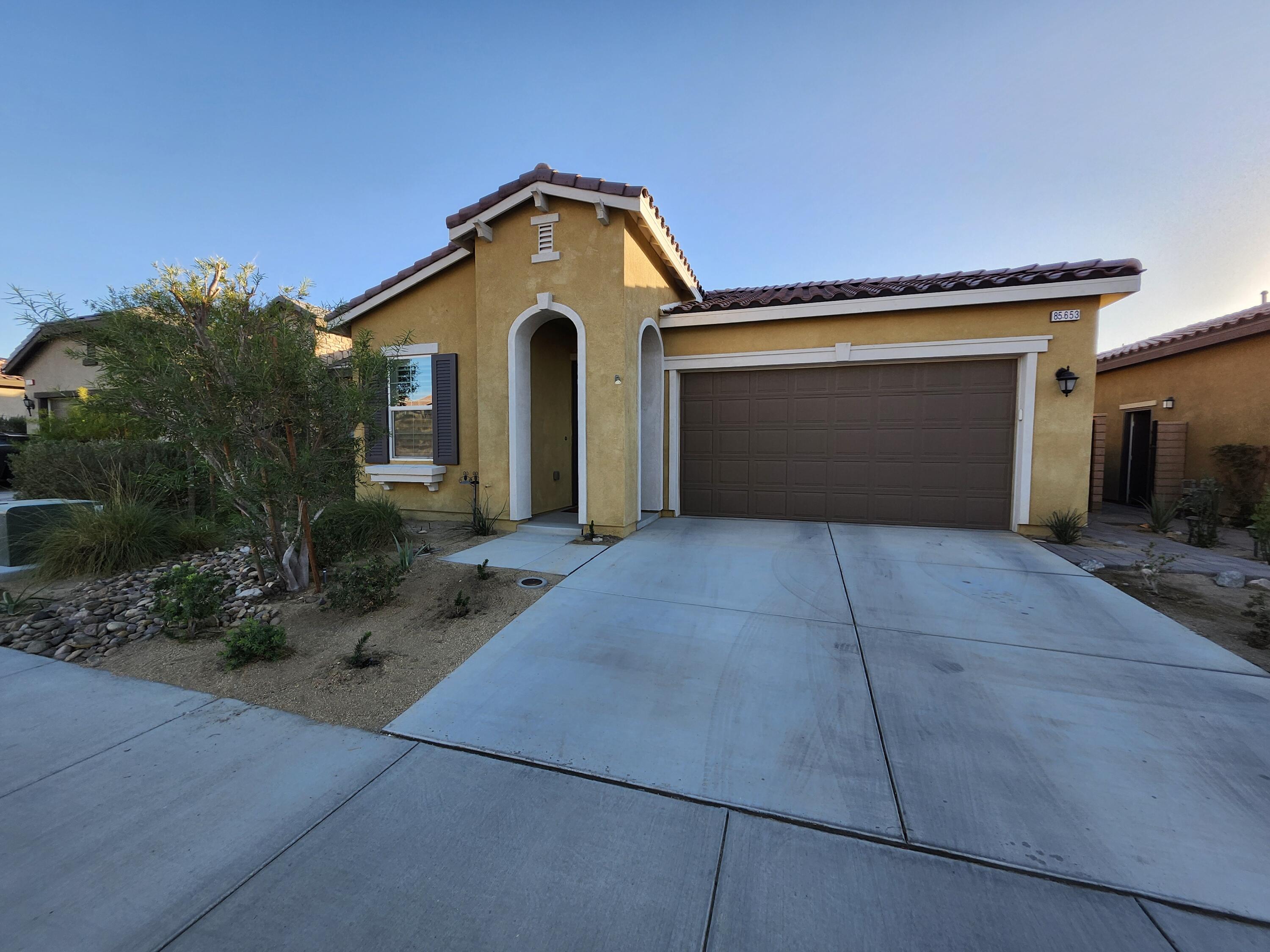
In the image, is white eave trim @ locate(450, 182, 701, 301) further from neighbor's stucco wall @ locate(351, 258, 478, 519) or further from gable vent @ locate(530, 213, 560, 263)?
neighbor's stucco wall @ locate(351, 258, 478, 519)

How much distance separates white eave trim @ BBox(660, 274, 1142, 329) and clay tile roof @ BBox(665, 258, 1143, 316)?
0.21ft

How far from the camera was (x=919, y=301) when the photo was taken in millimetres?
6945

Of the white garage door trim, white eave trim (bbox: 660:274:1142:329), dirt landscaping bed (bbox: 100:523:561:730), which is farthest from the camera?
the white garage door trim

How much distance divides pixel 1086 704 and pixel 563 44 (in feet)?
32.9


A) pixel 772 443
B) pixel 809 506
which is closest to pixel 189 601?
pixel 772 443

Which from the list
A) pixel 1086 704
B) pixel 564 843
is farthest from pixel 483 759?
pixel 1086 704

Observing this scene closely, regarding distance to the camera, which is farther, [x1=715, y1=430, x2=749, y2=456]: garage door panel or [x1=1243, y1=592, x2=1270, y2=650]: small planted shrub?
[x1=715, y1=430, x2=749, y2=456]: garage door panel

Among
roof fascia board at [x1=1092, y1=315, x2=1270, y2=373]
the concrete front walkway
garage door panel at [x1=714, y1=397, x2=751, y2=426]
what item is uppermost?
roof fascia board at [x1=1092, y1=315, x2=1270, y2=373]

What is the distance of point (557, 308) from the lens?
6.72 m

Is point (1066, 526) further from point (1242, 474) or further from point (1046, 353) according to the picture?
point (1242, 474)

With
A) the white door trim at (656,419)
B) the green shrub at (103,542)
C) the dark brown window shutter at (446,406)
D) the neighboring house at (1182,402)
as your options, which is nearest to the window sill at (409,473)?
the dark brown window shutter at (446,406)

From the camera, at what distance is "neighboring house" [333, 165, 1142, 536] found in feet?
21.6

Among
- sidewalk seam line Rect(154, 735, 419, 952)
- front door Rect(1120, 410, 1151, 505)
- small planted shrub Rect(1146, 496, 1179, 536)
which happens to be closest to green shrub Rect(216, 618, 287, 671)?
sidewalk seam line Rect(154, 735, 419, 952)

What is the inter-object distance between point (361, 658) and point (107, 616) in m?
2.80
